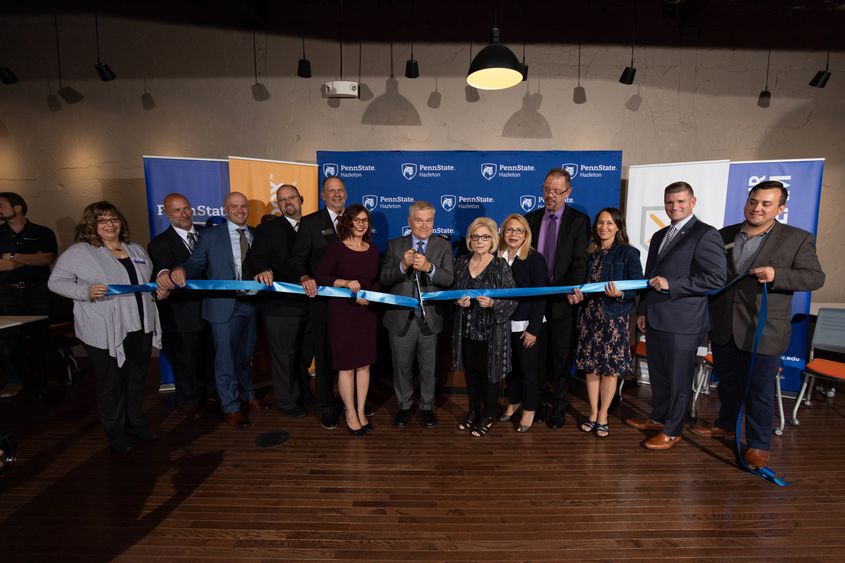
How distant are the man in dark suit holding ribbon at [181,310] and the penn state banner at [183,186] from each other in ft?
2.78

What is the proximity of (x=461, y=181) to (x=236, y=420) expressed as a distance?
11.6 ft

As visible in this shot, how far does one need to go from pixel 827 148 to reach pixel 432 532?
7.41m

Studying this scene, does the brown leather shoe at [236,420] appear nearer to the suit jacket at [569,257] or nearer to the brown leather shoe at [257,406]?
the brown leather shoe at [257,406]

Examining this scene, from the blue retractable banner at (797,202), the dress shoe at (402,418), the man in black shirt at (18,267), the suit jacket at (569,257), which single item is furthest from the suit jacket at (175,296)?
the blue retractable banner at (797,202)

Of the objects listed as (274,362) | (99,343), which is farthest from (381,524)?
(99,343)

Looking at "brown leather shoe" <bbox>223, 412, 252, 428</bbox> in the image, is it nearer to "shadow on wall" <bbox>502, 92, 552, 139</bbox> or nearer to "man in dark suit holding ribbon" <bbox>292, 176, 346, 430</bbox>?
"man in dark suit holding ribbon" <bbox>292, 176, 346, 430</bbox>

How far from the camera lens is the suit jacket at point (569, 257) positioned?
12.0ft

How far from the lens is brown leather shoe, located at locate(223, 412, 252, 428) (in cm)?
374

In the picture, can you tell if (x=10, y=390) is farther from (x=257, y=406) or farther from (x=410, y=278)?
(x=410, y=278)

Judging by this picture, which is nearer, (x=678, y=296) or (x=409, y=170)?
(x=678, y=296)

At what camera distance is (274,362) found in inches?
152

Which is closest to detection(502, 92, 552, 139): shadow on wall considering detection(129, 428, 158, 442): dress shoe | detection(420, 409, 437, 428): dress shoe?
detection(420, 409, 437, 428): dress shoe

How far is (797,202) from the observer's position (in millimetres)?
4645

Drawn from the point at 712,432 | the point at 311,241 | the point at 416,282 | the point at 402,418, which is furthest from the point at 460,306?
the point at 712,432
